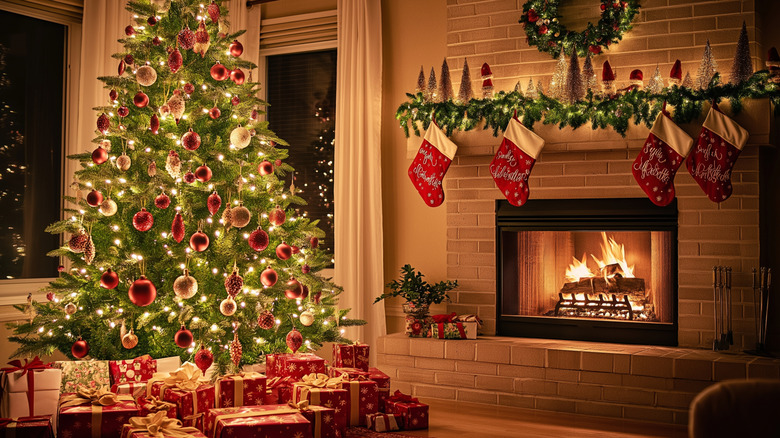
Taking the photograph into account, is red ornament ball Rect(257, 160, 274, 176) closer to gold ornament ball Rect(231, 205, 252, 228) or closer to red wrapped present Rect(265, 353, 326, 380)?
gold ornament ball Rect(231, 205, 252, 228)

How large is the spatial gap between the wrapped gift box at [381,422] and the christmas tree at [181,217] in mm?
535

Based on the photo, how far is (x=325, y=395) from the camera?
327 centimetres

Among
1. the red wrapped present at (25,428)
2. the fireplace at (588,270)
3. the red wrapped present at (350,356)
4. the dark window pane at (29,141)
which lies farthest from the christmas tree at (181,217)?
the dark window pane at (29,141)

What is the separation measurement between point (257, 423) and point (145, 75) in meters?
1.77

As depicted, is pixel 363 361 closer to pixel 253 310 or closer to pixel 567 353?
pixel 253 310

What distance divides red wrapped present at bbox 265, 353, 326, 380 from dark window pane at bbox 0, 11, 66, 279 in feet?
8.01

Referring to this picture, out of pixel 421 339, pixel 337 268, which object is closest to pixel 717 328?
pixel 421 339

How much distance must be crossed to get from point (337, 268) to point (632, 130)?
2239mm

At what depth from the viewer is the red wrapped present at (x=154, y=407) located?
296 cm

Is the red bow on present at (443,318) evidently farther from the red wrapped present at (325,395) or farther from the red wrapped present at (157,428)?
the red wrapped present at (157,428)

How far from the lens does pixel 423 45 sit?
16.6 ft

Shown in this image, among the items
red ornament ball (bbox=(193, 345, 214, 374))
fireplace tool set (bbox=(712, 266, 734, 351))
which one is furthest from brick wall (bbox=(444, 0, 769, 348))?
red ornament ball (bbox=(193, 345, 214, 374))

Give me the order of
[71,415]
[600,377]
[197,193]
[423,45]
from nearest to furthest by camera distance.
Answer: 1. [71,415]
2. [197,193]
3. [600,377]
4. [423,45]

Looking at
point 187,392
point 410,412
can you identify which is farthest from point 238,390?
point 410,412
